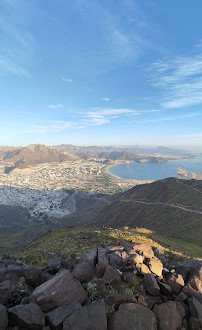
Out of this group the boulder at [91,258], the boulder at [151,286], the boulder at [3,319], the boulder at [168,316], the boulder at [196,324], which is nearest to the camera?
the boulder at [3,319]

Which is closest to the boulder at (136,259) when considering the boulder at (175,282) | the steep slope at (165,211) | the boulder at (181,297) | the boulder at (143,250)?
the boulder at (143,250)

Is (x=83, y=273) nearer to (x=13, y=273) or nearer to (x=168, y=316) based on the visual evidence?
(x=13, y=273)

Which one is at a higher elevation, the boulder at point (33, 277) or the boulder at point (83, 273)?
the boulder at point (83, 273)

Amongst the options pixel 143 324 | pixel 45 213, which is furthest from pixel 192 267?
pixel 45 213

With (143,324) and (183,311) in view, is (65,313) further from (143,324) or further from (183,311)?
(183,311)

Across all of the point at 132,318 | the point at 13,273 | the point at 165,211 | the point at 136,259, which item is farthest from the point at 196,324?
the point at 165,211

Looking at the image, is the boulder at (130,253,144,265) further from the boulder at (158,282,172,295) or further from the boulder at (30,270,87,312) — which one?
the boulder at (30,270,87,312)

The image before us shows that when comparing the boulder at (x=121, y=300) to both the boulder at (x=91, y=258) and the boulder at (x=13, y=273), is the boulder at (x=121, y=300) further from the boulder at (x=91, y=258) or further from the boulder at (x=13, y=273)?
the boulder at (x=13, y=273)
